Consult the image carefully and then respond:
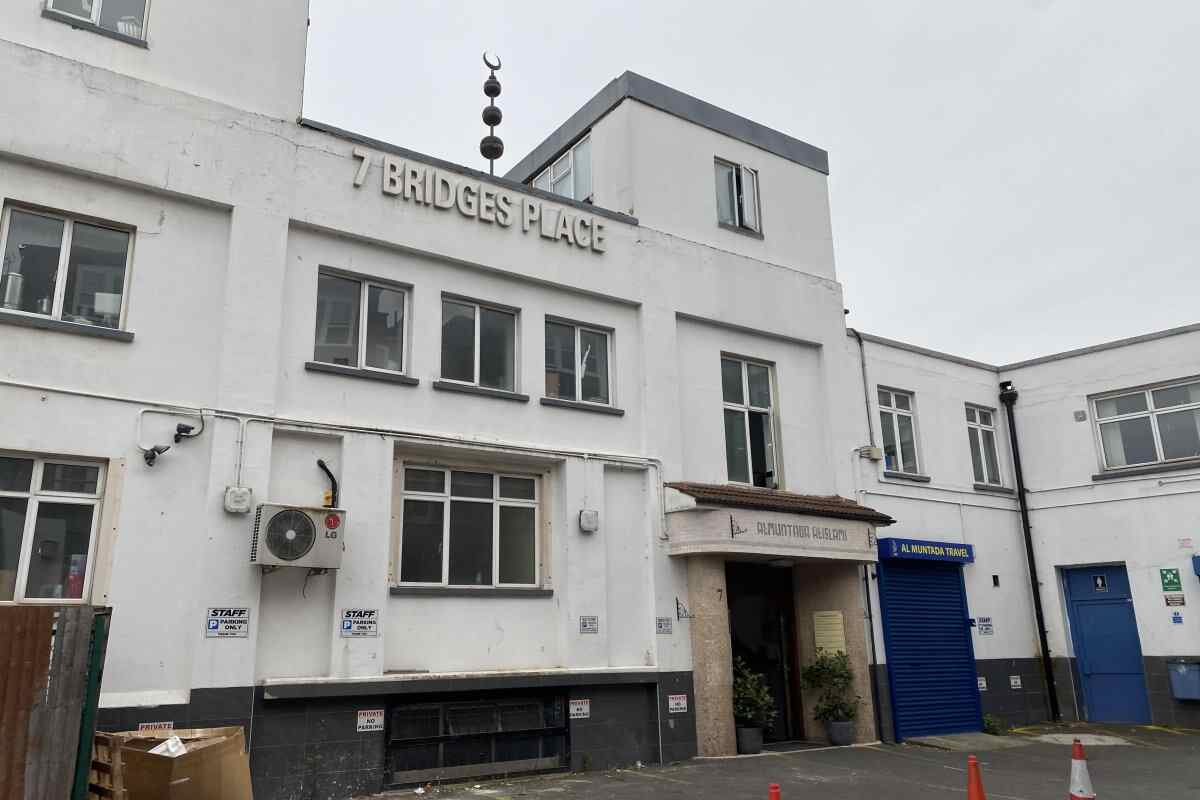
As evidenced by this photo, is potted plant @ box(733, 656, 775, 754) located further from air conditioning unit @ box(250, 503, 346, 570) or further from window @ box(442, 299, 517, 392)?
air conditioning unit @ box(250, 503, 346, 570)

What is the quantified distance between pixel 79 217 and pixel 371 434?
3.88 m

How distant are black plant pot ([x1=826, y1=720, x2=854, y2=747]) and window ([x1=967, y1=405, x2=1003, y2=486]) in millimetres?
6467

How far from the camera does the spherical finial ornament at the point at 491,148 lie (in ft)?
58.4

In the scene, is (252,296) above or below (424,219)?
below

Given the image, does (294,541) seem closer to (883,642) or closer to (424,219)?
(424,219)

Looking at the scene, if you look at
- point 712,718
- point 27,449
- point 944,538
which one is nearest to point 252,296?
point 27,449

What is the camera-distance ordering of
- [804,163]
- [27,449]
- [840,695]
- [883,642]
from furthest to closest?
[804,163] → [883,642] → [840,695] → [27,449]

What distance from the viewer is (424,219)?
12.2 m

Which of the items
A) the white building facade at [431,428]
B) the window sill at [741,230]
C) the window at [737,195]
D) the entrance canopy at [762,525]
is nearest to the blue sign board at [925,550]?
the white building facade at [431,428]

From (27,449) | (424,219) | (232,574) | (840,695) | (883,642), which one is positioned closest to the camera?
(27,449)

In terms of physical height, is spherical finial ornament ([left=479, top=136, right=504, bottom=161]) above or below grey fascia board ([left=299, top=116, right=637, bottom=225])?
above

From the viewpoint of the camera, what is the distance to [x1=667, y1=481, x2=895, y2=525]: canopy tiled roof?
13125 millimetres

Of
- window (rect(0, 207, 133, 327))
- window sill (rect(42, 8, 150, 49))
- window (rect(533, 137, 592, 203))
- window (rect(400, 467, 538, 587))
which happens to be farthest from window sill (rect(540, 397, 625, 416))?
window sill (rect(42, 8, 150, 49))

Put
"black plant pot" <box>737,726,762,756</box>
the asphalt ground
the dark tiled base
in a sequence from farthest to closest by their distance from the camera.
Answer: "black plant pot" <box>737,726,762,756</box> < the asphalt ground < the dark tiled base
